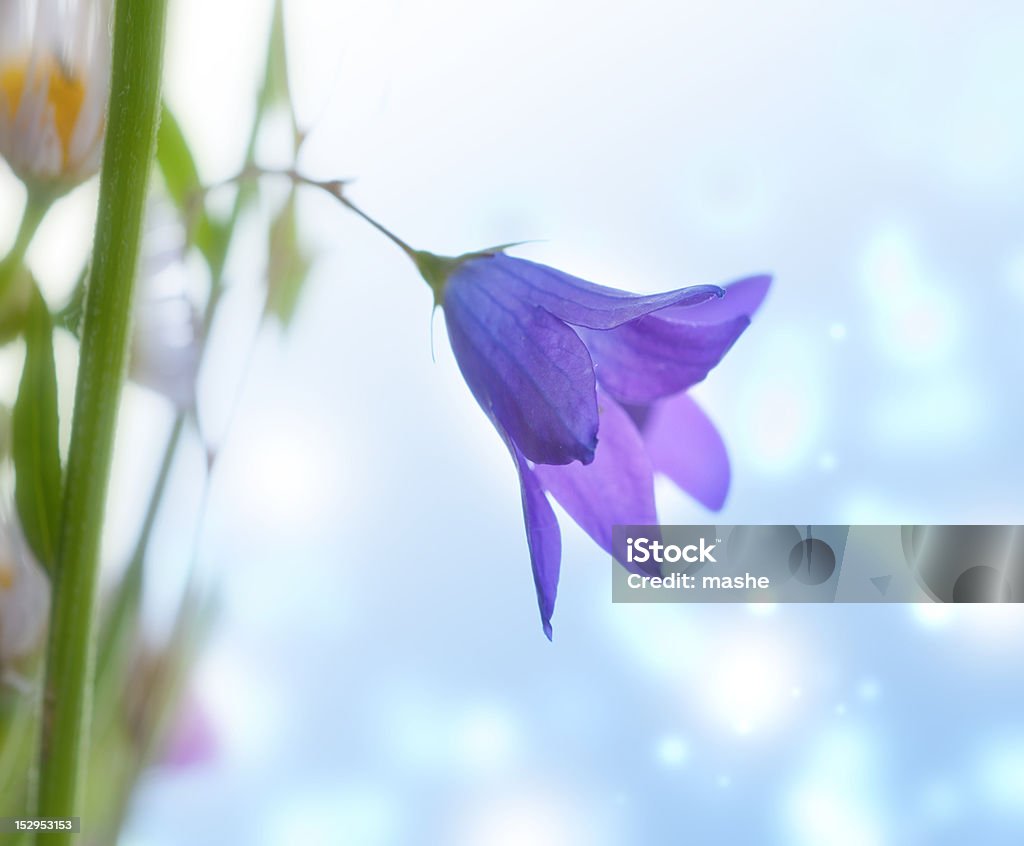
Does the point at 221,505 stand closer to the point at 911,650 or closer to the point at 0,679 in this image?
the point at 0,679

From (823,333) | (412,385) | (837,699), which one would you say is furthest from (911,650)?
(412,385)

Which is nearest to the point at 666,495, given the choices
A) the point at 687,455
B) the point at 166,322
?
the point at 687,455

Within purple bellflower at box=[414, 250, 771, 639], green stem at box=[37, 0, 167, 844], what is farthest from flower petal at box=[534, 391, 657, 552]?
green stem at box=[37, 0, 167, 844]

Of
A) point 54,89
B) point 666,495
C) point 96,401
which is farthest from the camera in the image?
point 666,495

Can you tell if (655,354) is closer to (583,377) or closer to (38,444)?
(583,377)

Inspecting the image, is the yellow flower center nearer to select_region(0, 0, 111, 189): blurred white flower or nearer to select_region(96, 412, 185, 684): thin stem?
select_region(0, 0, 111, 189): blurred white flower

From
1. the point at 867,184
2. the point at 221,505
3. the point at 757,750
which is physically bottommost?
the point at 757,750
